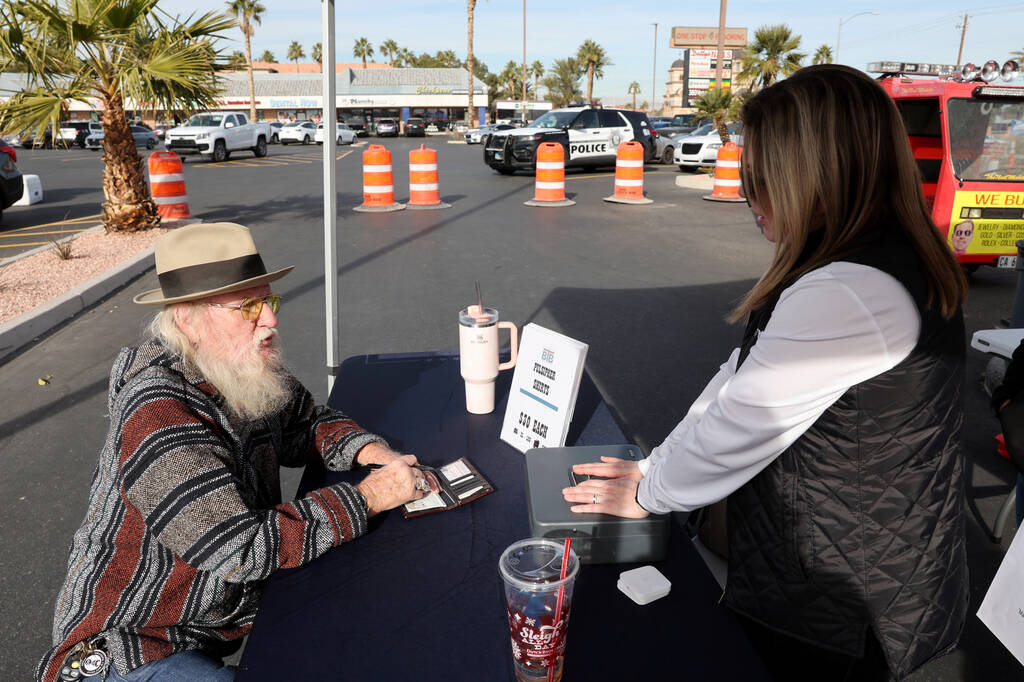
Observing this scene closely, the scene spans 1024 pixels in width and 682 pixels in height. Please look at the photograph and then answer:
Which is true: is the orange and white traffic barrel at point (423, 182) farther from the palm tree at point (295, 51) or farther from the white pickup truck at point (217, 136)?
the palm tree at point (295, 51)

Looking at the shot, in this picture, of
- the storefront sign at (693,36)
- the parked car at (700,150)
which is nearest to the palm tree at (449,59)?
the storefront sign at (693,36)

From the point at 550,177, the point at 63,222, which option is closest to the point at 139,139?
the point at 63,222

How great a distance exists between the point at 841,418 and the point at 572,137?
19.1 m

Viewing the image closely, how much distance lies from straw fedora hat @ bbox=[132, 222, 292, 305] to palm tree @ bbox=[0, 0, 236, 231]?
26.3 ft

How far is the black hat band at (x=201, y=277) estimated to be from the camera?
1.79 m

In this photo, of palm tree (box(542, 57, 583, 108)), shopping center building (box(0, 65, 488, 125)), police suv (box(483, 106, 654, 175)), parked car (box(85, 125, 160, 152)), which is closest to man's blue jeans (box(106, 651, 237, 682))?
police suv (box(483, 106, 654, 175))

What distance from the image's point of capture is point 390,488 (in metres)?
1.78

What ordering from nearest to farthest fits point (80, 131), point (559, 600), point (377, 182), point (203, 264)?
point (559, 600), point (203, 264), point (377, 182), point (80, 131)

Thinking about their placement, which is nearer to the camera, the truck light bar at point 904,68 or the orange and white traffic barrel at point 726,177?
the truck light bar at point 904,68

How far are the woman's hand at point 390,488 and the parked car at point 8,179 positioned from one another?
1328 centimetres

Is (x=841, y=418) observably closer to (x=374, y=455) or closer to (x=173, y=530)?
(x=374, y=455)

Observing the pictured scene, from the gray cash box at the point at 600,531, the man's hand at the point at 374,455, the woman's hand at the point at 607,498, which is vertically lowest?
the man's hand at the point at 374,455

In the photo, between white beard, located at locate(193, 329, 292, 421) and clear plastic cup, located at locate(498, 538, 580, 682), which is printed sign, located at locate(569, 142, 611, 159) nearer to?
white beard, located at locate(193, 329, 292, 421)

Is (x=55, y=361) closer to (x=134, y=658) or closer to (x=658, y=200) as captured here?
(x=134, y=658)
